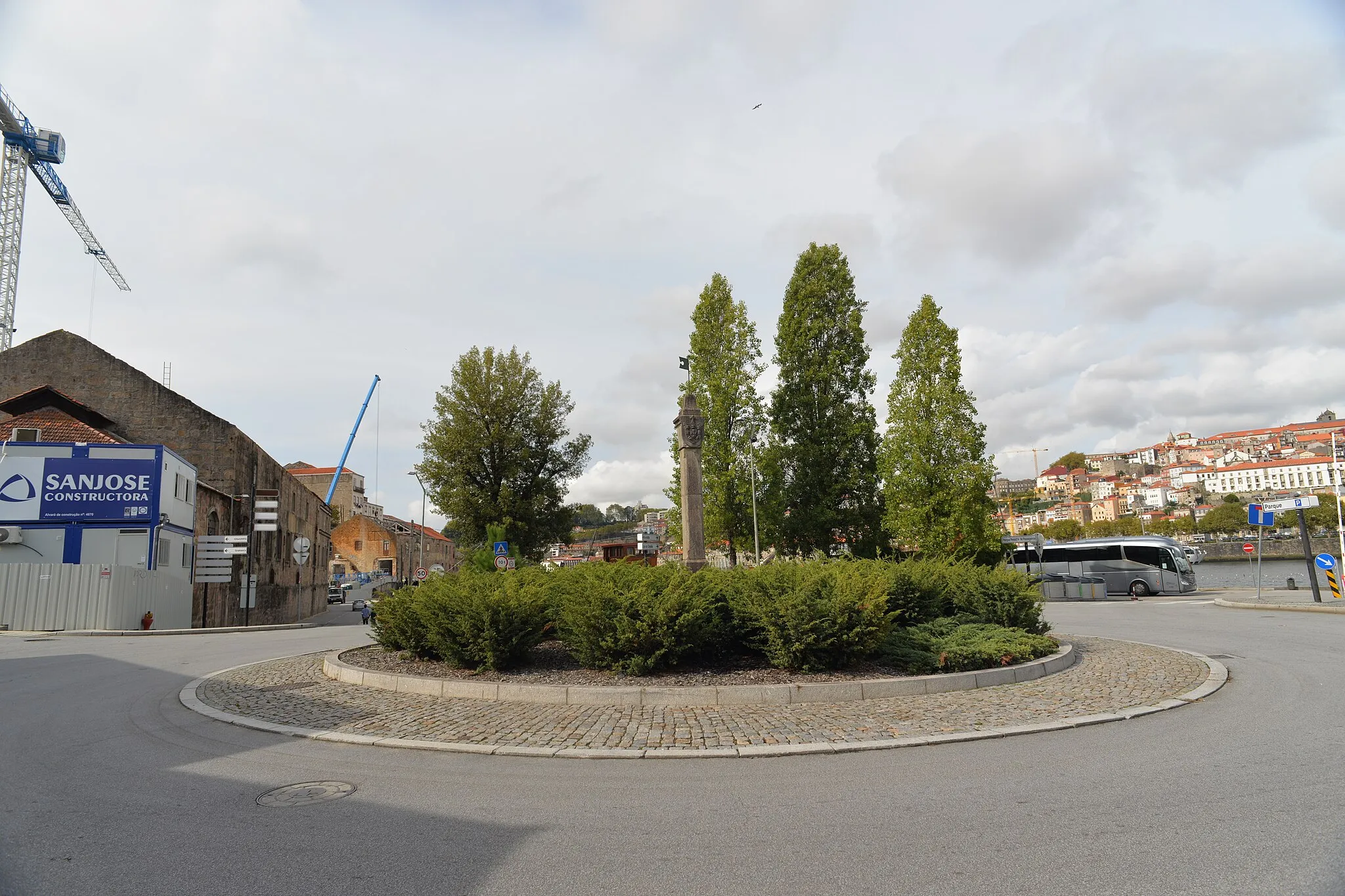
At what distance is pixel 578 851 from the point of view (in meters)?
4.58

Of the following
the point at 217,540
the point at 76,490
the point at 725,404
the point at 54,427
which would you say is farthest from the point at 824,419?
the point at 54,427

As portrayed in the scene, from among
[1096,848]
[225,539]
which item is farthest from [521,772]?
[225,539]

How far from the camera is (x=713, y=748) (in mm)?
6883

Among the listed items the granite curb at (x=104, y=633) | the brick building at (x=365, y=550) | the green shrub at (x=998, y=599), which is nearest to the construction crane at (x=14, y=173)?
the brick building at (x=365, y=550)

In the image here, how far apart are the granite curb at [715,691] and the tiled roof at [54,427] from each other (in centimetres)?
2653

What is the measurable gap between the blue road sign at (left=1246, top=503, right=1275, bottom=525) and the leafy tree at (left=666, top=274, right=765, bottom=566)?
55.8 feet

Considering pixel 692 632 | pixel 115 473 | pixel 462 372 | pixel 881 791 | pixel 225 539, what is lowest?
pixel 881 791

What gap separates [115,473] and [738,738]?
1039 inches

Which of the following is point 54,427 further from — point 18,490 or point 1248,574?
point 1248,574

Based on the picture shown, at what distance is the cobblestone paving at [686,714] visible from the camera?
7.37m

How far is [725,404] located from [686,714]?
2419 cm

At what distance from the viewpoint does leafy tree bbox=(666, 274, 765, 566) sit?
3200 cm

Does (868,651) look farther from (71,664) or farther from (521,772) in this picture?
(71,664)

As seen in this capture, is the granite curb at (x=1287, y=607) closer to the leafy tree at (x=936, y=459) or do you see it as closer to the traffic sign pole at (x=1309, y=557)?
the traffic sign pole at (x=1309, y=557)
